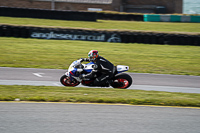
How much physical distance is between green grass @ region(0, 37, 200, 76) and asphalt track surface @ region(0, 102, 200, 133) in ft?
25.3

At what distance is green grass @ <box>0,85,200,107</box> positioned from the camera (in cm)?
831

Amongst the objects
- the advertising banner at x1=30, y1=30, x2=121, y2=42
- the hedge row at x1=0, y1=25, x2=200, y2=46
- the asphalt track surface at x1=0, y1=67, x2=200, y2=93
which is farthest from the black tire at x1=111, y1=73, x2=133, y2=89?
the advertising banner at x1=30, y1=30, x2=121, y2=42

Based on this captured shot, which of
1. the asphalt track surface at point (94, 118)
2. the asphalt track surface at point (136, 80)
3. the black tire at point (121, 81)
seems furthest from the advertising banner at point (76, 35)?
the asphalt track surface at point (94, 118)

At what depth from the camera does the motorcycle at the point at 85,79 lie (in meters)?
10.9

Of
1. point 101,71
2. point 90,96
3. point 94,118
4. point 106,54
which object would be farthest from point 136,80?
point 106,54

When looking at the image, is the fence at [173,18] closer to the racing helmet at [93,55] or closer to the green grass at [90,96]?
the racing helmet at [93,55]

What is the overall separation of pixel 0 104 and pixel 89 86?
4.20m

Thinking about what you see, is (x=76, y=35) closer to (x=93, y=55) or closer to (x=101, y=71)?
(x=101, y=71)

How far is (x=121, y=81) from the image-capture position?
11.2 metres

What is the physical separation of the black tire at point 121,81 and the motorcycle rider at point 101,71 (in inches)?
10.0

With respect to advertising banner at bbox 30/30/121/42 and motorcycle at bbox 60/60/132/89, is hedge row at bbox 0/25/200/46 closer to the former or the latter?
advertising banner at bbox 30/30/121/42

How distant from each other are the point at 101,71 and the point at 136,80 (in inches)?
105

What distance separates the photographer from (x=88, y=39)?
23672 mm

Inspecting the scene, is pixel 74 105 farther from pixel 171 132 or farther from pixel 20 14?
pixel 20 14
